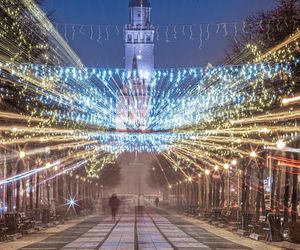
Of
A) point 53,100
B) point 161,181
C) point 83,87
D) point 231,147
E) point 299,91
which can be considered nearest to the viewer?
point 299,91

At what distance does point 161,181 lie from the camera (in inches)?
6580

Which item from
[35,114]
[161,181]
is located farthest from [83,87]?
[161,181]

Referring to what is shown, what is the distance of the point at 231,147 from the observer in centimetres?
5169

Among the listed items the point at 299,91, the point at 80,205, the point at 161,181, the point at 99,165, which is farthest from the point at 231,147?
the point at 161,181

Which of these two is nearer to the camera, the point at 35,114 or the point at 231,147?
the point at 35,114

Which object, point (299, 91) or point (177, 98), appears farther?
point (177, 98)

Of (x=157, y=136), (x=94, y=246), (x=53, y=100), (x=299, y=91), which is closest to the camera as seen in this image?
(x=94, y=246)

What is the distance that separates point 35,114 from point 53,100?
117 inches

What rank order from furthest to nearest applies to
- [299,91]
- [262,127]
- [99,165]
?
[99,165] < [262,127] < [299,91]

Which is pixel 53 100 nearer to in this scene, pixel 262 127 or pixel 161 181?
pixel 262 127

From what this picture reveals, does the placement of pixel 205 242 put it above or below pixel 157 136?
below

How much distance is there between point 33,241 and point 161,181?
438 feet

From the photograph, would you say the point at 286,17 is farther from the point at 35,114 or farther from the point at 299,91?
the point at 35,114

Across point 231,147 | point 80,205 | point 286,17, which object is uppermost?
point 286,17
